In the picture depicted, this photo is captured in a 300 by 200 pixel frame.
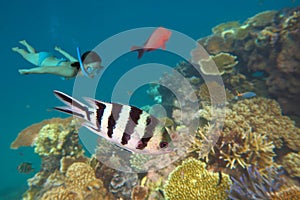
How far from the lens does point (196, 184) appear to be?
11.7ft

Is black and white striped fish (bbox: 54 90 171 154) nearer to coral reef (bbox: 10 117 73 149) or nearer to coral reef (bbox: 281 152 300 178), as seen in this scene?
coral reef (bbox: 281 152 300 178)

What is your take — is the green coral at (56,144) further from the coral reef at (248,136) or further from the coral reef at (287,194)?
the coral reef at (287,194)

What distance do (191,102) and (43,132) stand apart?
486cm

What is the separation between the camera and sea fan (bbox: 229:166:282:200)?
3242mm

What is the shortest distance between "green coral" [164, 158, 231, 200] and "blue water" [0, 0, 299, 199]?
31.2 m

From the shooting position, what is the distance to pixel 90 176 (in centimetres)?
434

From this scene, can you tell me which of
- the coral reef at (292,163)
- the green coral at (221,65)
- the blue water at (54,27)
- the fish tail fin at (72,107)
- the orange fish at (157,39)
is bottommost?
the fish tail fin at (72,107)

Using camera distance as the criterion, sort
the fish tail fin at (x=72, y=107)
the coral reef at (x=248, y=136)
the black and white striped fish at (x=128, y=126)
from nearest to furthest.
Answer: the fish tail fin at (x=72, y=107) < the black and white striped fish at (x=128, y=126) < the coral reef at (x=248, y=136)

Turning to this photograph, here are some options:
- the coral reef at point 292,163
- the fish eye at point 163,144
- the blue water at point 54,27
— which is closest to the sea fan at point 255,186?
the coral reef at point 292,163

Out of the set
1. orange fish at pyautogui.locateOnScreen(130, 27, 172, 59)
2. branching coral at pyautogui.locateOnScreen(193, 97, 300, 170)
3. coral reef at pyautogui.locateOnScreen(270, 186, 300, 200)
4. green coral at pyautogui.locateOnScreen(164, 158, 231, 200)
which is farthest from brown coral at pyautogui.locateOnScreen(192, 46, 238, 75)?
coral reef at pyautogui.locateOnScreen(270, 186, 300, 200)

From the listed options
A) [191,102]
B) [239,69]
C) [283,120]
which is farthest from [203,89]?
[283,120]

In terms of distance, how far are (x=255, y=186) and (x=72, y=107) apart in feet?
10.9

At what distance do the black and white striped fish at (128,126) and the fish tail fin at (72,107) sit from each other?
0.10 feet

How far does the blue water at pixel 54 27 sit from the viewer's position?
43.2 m
